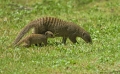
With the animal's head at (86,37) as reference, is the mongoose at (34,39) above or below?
above

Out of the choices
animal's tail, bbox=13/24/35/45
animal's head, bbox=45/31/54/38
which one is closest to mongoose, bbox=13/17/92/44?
animal's tail, bbox=13/24/35/45

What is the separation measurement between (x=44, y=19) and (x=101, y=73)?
3.04 meters

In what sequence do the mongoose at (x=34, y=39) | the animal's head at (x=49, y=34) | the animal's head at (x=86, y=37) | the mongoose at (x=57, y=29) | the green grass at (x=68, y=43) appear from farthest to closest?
the animal's head at (x=86, y=37) < the mongoose at (x=57, y=29) < the animal's head at (x=49, y=34) < the mongoose at (x=34, y=39) < the green grass at (x=68, y=43)

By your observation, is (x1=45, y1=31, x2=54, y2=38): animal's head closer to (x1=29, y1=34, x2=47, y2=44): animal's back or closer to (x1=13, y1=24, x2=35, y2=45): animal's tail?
(x1=29, y1=34, x2=47, y2=44): animal's back

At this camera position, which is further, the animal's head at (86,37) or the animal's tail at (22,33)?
the animal's head at (86,37)

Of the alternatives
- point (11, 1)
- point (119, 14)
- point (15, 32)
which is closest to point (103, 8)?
point (119, 14)

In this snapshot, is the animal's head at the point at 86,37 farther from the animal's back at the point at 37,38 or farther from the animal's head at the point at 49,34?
the animal's back at the point at 37,38

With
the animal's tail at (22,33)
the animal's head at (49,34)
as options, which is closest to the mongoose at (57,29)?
the animal's tail at (22,33)

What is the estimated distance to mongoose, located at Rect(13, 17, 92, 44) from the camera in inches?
394

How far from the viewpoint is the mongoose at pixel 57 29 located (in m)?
10.00

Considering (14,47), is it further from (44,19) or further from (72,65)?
(72,65)

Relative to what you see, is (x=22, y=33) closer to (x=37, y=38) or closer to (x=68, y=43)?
(x=37, y=38)

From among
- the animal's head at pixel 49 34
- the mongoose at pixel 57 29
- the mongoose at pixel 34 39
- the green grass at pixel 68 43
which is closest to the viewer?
the green grass at pixel 68 43

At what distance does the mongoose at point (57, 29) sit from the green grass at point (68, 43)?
0.20 m
